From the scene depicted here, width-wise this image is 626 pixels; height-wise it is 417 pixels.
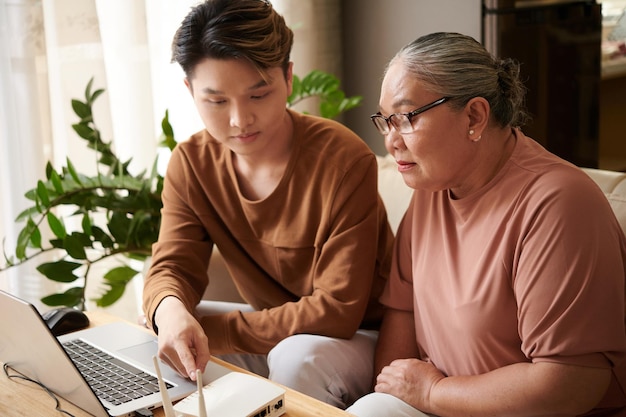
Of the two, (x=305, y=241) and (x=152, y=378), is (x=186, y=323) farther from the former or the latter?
(x=305, y=241)

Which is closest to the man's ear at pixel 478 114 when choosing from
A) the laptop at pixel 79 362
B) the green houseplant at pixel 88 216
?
the laptop at pixel 79 362

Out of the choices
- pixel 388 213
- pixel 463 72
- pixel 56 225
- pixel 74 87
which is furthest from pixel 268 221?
pixel 74 87

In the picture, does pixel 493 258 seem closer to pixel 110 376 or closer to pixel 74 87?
pixel 110 376

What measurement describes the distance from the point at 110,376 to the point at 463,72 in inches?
31.5

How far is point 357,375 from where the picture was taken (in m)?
1.66

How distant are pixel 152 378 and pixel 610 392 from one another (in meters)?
0.78

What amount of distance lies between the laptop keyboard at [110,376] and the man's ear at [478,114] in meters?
0.68

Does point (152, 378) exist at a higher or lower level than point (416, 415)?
higher

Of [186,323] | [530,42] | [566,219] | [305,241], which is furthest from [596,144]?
[186,323]

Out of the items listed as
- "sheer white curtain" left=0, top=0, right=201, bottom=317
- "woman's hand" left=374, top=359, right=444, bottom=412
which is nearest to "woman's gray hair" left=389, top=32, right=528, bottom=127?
"woman's hand" left=374, top=359, right=444, bottom=412

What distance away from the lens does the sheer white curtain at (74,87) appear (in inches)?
96.1

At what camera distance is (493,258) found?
4.55 ft

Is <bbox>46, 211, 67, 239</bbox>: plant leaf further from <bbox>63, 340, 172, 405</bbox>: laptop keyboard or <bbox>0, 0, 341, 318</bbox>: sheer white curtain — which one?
<bbox>63, 340, 172, 405</bbox>: laptop keyboard

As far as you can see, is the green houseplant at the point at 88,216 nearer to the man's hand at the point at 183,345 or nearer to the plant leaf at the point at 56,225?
the plant leaf at the point at 56,225
